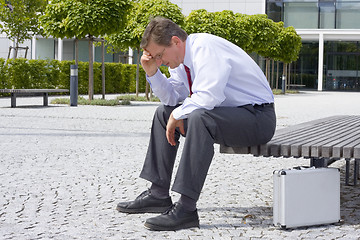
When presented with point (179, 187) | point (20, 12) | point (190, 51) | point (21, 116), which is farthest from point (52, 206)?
point (20, 12)

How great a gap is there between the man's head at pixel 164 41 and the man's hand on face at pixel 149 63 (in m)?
0.14

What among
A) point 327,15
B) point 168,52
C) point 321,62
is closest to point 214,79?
point 168,52

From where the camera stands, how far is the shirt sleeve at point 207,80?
351cm

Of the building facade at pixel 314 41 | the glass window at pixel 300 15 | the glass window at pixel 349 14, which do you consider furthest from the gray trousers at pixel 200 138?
the glass window at pixel 300 15

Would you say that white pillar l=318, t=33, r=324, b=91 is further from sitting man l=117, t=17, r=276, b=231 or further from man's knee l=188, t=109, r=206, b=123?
man's knee l=188, t=109, r=206, b=123

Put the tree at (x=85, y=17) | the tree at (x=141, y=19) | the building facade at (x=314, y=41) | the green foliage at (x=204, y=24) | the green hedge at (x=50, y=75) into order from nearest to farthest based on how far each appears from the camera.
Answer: the tree at (x=85, y=17), the tree at (x=141, y=19), the green hedge at (x=50, y=75), the green foliage at (x=204, y=24), the building facade at (x=314, y=41)

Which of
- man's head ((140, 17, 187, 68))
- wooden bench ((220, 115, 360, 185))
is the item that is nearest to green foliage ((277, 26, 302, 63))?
wooden bench ((220, 115, 360, 185))

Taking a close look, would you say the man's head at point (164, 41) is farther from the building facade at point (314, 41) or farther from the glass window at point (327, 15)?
the glass window at point (327, 15)

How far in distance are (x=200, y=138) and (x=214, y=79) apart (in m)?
0.34

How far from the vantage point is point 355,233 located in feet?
11.8

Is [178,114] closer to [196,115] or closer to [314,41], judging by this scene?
[196,115]

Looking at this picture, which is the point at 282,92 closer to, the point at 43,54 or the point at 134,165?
the point at 43,54

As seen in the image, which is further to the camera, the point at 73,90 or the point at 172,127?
the point at 73,90

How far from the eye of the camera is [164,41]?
3.60 meters
